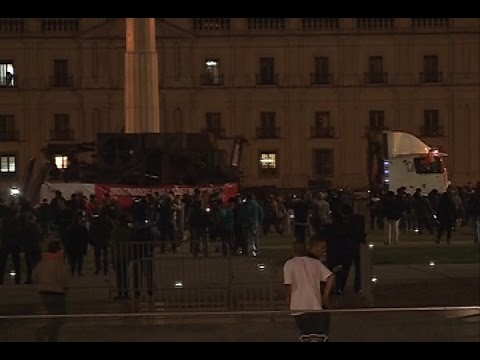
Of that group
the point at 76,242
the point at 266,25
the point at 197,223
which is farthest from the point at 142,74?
the point at 266,25

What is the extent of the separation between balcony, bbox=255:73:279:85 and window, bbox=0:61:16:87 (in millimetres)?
12697

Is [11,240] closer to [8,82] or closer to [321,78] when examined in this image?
[8,82]

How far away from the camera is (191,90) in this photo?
225ft

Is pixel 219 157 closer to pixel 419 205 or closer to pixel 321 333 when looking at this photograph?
pixel 419 205

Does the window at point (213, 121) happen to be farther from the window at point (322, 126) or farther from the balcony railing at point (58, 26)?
the balcony railing at point (58, 26)

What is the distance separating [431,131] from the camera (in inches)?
2702

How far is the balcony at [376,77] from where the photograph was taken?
68.5 m

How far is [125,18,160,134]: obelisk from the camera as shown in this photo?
1537 inches

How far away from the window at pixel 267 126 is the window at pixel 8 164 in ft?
41.6

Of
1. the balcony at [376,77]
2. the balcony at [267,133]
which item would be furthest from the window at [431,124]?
the balcony at [267,133]

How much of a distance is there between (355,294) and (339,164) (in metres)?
48.0

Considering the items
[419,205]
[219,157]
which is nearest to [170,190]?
[219,157]

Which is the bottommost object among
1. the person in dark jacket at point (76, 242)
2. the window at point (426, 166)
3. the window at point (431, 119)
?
the person in dark jacket at point (76, 242)

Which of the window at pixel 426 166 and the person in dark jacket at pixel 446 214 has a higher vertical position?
the window at pixel 426 166
